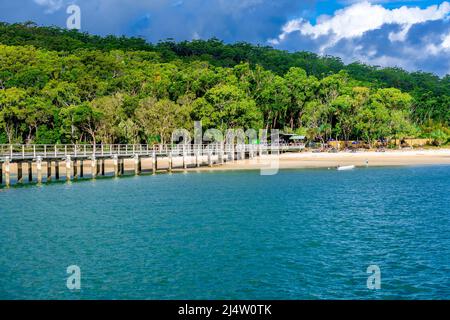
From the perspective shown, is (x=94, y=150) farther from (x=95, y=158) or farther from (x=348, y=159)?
(x=348, y=159)

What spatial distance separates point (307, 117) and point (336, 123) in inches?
252

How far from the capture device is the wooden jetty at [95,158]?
163 ft

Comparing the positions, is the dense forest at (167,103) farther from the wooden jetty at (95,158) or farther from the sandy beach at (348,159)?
the sandy beach at (348,159)

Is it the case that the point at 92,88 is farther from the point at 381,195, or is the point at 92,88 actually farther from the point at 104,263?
the point at 104,263

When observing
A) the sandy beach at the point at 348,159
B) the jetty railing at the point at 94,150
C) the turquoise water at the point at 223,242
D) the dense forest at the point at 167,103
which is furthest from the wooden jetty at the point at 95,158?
the dense forest at the point at 167,103

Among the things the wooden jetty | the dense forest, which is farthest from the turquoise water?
the dense forest

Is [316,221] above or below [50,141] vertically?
below

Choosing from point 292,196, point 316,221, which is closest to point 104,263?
point 316,221

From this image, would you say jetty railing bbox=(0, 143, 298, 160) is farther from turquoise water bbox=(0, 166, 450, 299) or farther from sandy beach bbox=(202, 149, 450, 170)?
turquoise water bbox=(0, 166, 450, 299)

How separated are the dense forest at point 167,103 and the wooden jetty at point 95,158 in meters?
4.67

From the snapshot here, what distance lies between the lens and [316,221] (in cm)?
3259

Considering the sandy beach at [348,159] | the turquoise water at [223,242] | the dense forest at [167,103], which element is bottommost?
the turquoise water at [223,242]

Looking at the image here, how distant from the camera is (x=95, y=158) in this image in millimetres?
55375
